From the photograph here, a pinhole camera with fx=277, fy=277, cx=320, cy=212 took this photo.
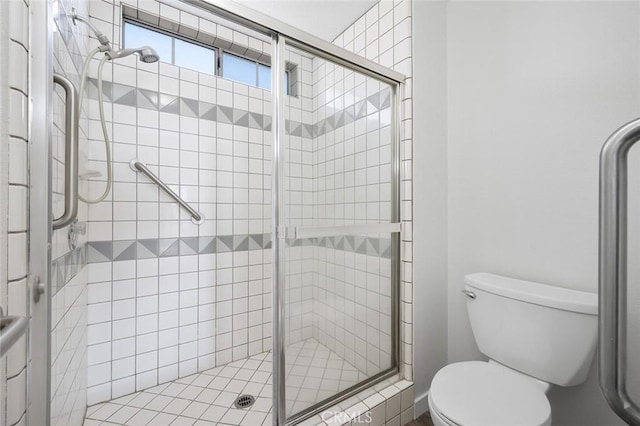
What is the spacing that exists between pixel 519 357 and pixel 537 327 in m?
0.15

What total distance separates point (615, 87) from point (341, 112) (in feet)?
3.48

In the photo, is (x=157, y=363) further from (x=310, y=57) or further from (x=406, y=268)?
(x=310, y=57)

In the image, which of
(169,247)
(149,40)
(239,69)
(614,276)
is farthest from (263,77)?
(614,276)

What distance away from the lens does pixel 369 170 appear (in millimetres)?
1390

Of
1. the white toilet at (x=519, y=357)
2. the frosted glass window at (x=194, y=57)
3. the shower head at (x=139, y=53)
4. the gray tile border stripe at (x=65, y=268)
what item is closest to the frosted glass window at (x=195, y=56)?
the frosted glass window at (x=194, y=57)

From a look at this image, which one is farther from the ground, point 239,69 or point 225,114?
point 239,69

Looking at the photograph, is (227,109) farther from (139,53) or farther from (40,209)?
(40,209)

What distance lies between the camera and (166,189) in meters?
1.60

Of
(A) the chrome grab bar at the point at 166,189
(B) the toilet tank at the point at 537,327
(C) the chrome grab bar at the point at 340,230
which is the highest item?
(A) the chrome grab bar at the point at 166,189

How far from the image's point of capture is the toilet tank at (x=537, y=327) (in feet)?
3.27

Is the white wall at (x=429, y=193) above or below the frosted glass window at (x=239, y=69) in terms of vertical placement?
below

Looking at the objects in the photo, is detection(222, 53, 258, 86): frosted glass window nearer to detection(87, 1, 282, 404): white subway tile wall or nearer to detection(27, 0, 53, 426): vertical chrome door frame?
detection(87, 1, 282, 404): white subway tile wall

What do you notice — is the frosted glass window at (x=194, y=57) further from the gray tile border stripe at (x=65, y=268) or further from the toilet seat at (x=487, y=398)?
the toilet seat at (x=487, y=398)

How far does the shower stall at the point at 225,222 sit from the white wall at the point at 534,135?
0.35m
